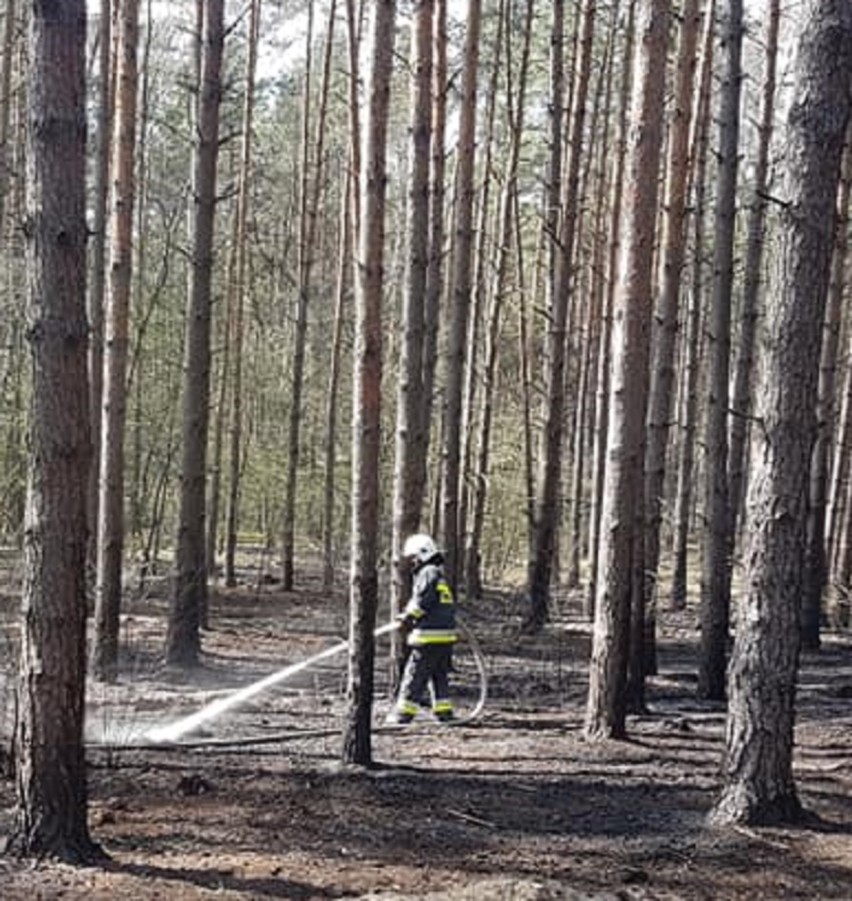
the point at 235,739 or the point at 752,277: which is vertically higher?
the point at 752,277

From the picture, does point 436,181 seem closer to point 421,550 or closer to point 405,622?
point 421,550

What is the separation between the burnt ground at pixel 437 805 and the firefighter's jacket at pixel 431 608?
71 cm

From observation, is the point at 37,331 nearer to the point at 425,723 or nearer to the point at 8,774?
the point at 8,774

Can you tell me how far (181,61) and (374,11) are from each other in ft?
85.7

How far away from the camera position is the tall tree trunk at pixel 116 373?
471 inches

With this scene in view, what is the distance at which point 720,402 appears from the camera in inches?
479

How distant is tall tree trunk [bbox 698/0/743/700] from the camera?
40.5 feet

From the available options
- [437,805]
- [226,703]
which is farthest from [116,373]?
[437,805]

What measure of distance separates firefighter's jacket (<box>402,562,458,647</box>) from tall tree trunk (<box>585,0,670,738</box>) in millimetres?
1451

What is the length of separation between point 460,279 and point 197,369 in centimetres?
484

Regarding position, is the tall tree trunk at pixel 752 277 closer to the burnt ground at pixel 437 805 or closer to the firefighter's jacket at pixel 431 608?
the burnt ground at pixel 437 805

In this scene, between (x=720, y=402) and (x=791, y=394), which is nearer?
(x=791, y=394)

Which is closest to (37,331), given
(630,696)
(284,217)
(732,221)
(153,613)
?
(630,696)

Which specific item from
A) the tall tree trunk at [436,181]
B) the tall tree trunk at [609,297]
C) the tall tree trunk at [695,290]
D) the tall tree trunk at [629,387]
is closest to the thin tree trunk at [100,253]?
the tall tree trunk at [436,181]
